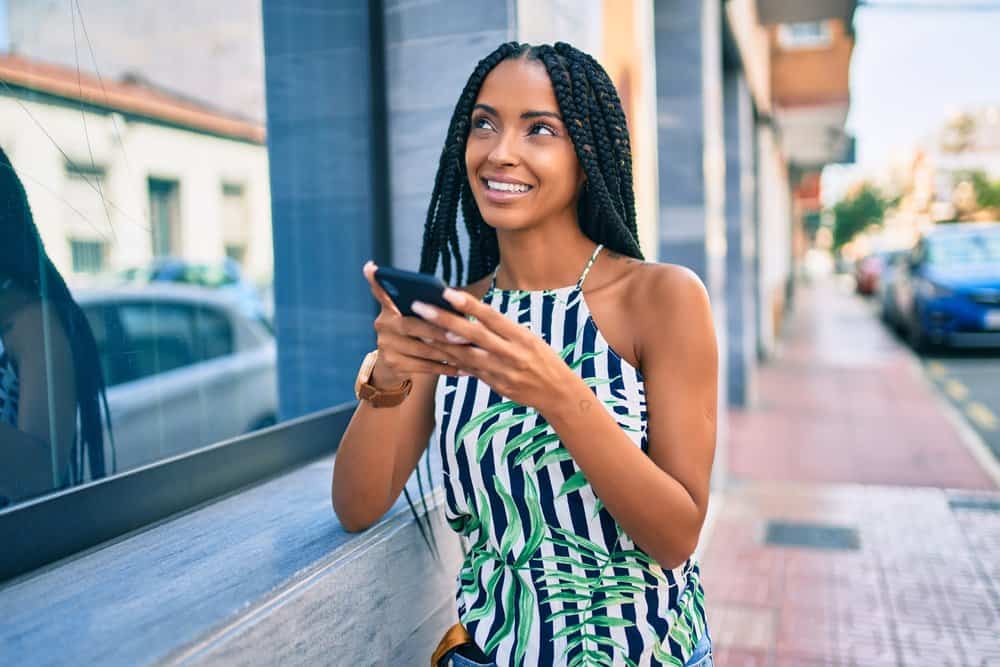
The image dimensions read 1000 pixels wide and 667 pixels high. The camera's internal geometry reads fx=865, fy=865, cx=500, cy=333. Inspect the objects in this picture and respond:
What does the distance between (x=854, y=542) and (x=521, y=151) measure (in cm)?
380

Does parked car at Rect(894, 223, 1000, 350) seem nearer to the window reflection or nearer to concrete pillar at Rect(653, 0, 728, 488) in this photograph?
concrete pillar at Rect(653, 0, 728, 488)

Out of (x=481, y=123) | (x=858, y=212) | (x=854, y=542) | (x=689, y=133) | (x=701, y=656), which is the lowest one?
(x=854, y=542)

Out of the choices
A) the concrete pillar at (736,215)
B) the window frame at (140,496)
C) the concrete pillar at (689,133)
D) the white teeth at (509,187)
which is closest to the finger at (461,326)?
the white teeth at (509,187)

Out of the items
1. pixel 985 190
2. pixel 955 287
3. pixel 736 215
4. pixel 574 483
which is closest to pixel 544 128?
pixel 574 483

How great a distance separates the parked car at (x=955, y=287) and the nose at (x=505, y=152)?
11.6 m

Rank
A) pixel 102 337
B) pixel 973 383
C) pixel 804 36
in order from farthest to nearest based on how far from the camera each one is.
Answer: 1. pixel 804 36
2. pixel 973 383
3. pixel 102 337

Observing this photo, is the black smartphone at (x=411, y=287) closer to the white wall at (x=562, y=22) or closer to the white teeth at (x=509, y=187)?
the white teeth at (x=509, y=187)

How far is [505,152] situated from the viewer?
158 cm

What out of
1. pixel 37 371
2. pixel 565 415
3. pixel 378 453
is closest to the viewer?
pixel 565 415

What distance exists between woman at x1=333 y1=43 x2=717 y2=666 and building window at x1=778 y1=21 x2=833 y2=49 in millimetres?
13500

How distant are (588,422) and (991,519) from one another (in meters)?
4.51

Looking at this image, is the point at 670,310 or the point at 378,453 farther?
the point at 378,453

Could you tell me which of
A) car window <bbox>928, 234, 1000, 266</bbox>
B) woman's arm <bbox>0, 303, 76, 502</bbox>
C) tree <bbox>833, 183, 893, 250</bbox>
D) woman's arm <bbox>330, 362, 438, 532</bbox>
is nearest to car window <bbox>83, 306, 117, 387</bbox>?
woman's arm <bbox>0, 303, 76, 502</bbox>

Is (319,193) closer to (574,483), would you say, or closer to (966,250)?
(574,483)
